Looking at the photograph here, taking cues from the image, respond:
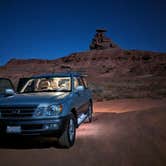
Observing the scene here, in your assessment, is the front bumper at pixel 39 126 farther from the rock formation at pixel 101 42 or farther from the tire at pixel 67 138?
the rock formation at pixel 101 42

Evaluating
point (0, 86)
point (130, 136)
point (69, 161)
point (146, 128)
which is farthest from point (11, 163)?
point (0, 86)

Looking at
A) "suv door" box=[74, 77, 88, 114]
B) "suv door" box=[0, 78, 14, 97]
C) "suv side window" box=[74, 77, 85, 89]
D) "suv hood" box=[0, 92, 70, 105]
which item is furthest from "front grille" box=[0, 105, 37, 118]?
"suv door" box=[0, 78, 14, 97]

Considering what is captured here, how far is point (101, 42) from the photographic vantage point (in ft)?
449

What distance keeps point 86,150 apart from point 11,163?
5.37ft

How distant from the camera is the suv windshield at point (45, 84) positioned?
9.14m

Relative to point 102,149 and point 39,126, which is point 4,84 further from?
point 102,149

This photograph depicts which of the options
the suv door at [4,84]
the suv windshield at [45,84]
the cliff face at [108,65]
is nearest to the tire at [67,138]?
the suv windshield at [45,84]

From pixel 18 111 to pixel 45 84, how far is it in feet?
8.20

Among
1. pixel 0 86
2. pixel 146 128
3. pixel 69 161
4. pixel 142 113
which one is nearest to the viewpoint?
pixel 69 161

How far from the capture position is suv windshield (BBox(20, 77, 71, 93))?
9.14m

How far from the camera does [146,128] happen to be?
9078 millimetres

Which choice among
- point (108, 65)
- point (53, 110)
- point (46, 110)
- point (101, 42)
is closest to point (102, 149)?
point (53, 110)

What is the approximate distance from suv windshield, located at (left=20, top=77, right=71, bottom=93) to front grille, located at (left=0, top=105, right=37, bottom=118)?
1.84 meters

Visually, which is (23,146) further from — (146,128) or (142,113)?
(142,113)
